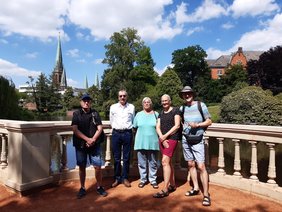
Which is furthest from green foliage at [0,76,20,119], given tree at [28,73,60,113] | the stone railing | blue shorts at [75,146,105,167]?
tree at [28,73,60,113]

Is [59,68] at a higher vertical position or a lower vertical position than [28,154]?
higher

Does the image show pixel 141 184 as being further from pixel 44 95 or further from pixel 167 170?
pixel 44 95

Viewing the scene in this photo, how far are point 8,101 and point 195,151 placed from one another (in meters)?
17.1

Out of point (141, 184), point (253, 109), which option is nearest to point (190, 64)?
point (253, 109)

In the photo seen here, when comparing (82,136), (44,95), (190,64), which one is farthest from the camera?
(44,95)

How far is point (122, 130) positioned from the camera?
4668 millimetres

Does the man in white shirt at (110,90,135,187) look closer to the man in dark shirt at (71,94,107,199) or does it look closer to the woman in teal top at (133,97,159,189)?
the woman in teal top at (133,97,159,189)

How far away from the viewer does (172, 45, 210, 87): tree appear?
55.0 meters

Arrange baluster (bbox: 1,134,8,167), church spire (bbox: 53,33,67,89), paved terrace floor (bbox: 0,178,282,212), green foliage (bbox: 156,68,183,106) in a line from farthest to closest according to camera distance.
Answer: church spire (bbox: 53,33,67,89) → green foliage (bbox: 156,68,183,106) → baluster (bbox: 1,134,8,167) → paved terrace floor (bbox: 0,178,282,212)

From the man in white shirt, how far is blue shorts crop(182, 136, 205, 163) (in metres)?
0.98

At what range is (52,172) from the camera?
4.78 m

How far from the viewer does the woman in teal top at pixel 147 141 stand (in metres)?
4.51

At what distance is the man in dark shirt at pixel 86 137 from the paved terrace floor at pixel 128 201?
24cm

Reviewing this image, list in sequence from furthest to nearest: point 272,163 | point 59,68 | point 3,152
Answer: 1. point 59,68
2. point 3,152
3. point 272,163
